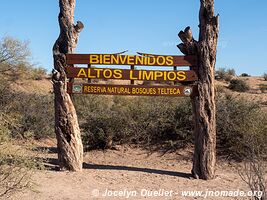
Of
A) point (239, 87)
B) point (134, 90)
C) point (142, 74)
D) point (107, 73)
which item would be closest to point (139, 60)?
point (142, 74)

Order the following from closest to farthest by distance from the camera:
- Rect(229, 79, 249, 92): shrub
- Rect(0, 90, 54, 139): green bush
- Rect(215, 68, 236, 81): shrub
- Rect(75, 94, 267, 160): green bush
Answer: Rect(75, 94, 267, 160): green bush, Rect(0, 90, 54, 139): green bush, Rect(229, 79, 249, 92): shrub, Rect(215, 68, 236, 81): shrub

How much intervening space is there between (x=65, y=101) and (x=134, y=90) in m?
1.85

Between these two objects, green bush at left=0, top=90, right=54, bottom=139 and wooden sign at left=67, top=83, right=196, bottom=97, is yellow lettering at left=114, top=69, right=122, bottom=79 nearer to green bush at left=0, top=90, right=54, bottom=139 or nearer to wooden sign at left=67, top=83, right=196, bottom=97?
wooden sign at left=67, top=83, right=196, bottom=97

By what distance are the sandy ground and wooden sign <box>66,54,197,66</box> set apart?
294 cm

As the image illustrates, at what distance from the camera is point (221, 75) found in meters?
47.5

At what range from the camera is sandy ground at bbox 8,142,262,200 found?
8.55m

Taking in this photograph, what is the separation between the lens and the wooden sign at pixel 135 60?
34.6 ft

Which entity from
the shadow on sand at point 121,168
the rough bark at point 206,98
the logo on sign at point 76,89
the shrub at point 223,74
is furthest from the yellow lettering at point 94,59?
the shrub at point 223,74

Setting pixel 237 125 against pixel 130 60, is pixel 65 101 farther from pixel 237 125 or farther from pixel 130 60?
pixel 237 125

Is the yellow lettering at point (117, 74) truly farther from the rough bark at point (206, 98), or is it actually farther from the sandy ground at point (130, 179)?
the sandy ground at point (130, 179)

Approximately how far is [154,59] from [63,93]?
2.57 meters

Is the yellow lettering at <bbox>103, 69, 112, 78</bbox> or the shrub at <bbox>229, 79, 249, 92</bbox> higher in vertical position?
the shrub at <bbox>229, 79, 249, 92</bbox>

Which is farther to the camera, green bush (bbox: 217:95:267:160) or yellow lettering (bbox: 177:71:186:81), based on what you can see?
green bush (bbox: 217:95:267:160)

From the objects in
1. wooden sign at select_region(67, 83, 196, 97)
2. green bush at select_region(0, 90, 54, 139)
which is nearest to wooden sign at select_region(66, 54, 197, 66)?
wooden sign at select_region(67, 83, 196, 97)
